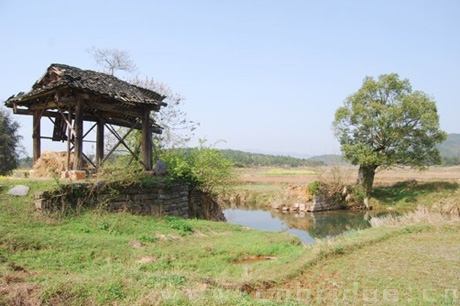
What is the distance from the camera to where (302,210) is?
85.9 ft

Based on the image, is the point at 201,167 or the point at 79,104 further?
the point at 201,167

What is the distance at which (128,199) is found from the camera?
11.4m

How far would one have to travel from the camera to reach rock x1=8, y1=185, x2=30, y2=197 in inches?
372

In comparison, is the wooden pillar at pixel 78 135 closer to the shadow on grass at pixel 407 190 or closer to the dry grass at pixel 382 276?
the dry grass at pixel 382 276

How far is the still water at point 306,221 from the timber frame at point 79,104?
346 inches

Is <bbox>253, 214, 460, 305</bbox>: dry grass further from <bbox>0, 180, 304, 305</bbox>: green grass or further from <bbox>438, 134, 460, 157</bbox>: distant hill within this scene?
<bbox>438, 134, 460, 157</bbox>: distant hill

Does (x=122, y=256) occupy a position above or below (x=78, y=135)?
below

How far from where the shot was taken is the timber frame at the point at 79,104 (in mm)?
10859

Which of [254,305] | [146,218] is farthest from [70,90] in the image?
[254,305]

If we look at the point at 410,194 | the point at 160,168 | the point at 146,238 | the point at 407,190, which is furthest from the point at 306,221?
the point at 146,238

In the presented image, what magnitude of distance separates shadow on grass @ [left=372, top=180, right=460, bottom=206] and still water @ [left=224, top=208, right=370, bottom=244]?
4.08 metres

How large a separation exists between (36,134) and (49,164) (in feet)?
4.41

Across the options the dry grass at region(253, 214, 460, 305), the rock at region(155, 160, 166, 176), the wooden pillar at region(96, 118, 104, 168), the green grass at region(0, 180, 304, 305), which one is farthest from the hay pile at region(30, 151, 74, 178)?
the dry grass at region(253, 214, 460, 305)

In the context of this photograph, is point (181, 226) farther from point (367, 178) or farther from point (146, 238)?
point (367, 178)
